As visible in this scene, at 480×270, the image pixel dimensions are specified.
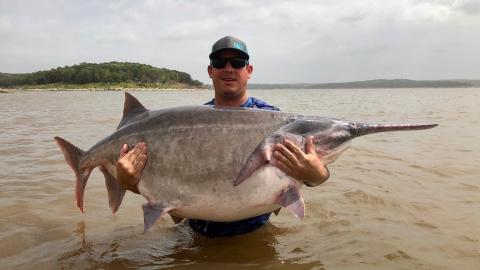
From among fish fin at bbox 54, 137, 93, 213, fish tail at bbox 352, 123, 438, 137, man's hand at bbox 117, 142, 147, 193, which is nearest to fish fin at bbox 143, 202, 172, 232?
man's hand at bbox 117, 142, 147, 193

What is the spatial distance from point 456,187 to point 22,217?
6.82 m

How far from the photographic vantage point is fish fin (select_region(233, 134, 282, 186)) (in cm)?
357

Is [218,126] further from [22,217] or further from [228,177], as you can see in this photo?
[22,217]

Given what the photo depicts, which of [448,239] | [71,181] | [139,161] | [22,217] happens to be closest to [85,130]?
[71,181]

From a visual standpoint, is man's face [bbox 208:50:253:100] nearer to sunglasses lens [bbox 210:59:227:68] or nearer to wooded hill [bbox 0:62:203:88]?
sunglasses lens [bbox 210:59:227:68]

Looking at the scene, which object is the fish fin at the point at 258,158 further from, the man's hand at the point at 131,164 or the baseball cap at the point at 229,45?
the baseball cap at the point at 229,45

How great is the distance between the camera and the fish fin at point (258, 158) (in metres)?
3.57

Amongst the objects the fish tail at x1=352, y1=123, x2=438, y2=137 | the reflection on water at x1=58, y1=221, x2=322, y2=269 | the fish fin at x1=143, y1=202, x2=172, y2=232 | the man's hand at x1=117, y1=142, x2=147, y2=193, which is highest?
the fish tail at x1=352, y1=123, x2=438, y2=137

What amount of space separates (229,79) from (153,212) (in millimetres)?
1835

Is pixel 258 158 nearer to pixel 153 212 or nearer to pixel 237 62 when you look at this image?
pixel 153 212

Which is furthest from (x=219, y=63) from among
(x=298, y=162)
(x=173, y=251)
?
(x=173, y=251)

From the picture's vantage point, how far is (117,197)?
453 centimetres

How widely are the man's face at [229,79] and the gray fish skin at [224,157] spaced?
90cm

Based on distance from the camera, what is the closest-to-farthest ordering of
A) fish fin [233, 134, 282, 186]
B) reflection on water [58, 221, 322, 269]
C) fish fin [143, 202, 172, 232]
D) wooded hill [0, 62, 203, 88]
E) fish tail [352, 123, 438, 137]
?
fish tail [352, 123, 438, 137]
fish fin [233, 134, 282, 186]
fish fin [143, 202, 172, 232]
reflection on water [58, 221, 322, 269]
wooded hill [0, 62, 203, 88]
